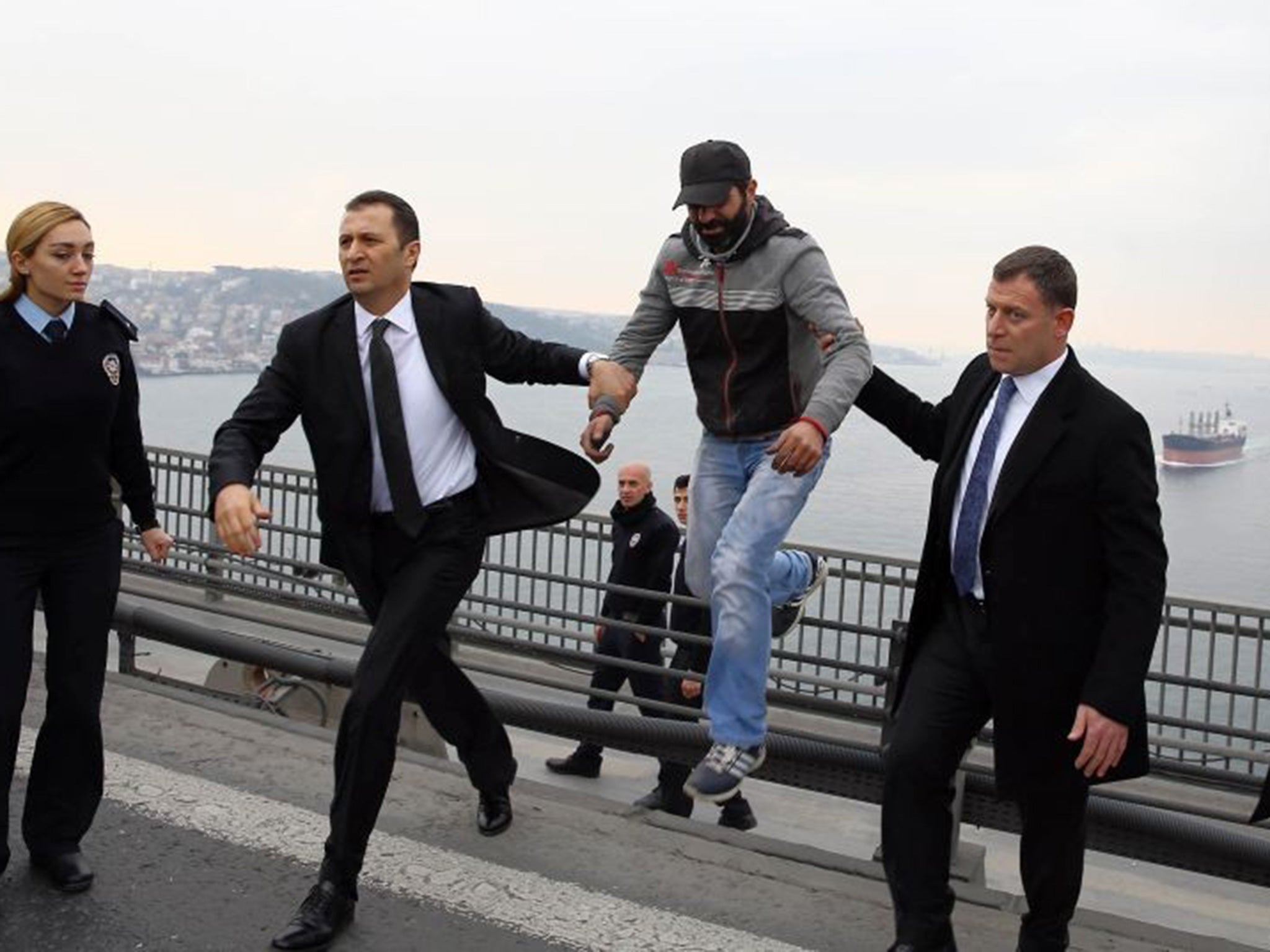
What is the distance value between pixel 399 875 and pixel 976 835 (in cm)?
435

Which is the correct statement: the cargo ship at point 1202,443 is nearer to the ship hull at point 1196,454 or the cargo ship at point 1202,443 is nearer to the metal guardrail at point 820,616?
the ship hull at point 1196,454

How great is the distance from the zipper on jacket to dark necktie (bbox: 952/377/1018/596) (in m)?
0.98

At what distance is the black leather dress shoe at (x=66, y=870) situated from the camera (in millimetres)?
4426

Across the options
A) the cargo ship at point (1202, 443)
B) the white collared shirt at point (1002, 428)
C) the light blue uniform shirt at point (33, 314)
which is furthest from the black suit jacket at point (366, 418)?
the cargo ship at point (1202, 443)

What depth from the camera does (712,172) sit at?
4473mm

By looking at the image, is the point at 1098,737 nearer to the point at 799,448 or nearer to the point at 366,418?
the point at 799,448

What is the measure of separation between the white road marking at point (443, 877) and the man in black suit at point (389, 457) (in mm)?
418

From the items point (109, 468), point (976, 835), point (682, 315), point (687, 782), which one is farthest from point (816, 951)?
point (976, 835)

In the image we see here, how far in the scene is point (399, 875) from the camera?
15.2ft

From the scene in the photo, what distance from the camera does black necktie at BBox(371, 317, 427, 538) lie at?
437 centimetres

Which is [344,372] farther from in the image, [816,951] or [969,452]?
[816,951]

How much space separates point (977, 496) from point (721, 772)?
1.19 m

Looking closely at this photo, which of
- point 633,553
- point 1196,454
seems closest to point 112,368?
point 633,553

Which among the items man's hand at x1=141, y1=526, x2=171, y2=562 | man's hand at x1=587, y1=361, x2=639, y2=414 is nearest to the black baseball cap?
man's hand at x1=587, y1=361, x2=639, y2=414
